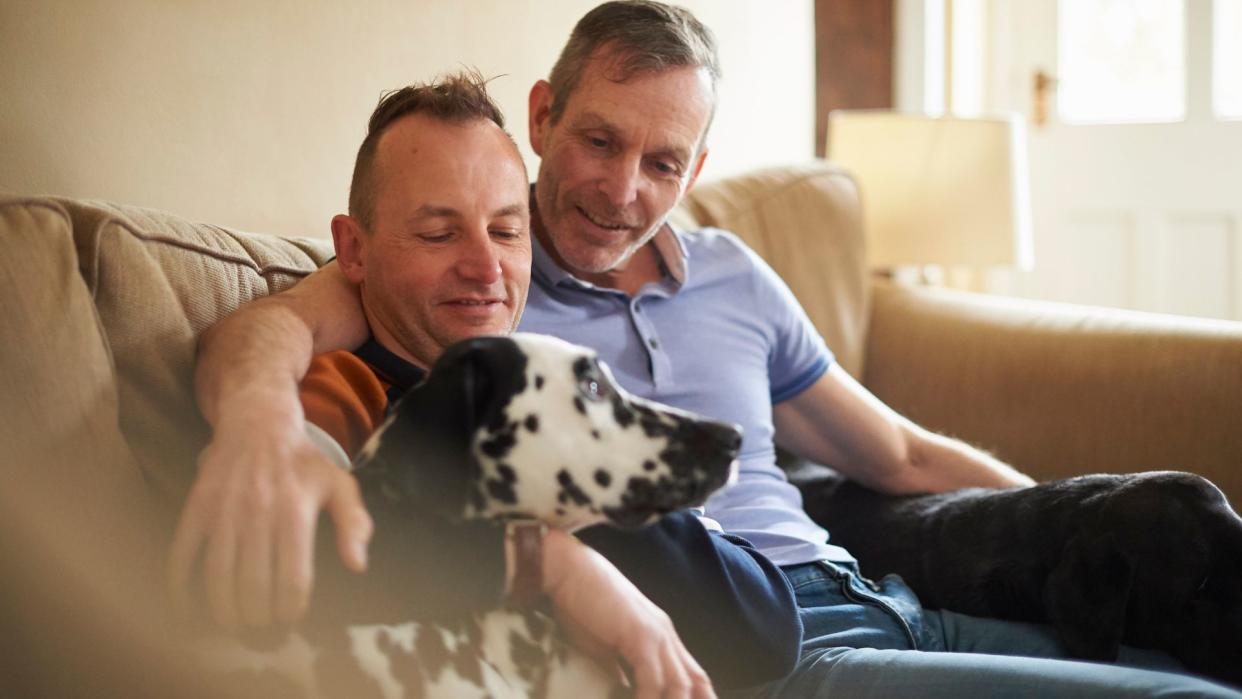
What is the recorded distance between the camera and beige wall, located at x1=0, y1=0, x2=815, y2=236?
1.25 meters

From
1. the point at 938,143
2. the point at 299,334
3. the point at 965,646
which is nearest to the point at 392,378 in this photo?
the point at 299,334

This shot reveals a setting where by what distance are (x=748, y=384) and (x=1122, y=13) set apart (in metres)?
3.19

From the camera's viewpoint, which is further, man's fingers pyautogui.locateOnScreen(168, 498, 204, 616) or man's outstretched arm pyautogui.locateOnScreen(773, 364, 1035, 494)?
man's outstretched arm pyautogui.locateOnScreen(773, 364, 1035, 494)

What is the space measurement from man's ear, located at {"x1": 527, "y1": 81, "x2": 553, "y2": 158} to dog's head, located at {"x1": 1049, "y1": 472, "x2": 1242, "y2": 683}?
83cm

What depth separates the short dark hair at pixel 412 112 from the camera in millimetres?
1054

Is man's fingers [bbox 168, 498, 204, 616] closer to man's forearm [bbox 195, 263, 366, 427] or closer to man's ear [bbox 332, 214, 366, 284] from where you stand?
man's forearm [bbox 195, 263, 366, 427]

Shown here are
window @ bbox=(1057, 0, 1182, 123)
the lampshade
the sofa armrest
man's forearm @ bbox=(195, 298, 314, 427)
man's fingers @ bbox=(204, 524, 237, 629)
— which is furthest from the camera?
window @ bbox=(1057, 0, 1182, 123)

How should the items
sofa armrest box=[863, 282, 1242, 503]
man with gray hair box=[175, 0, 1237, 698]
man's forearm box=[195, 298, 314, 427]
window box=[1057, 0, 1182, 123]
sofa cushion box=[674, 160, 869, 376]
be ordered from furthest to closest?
window box=[1057, 0, 1182, 123], sofa cushion box=[674, 160, 869, 376], sofa armrest box=[863, 282, 1242, 503], man with gray hair box=[175, 0, 1237, 698], man's forearm box=[195, 298, 314, 427]

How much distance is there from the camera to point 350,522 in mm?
813

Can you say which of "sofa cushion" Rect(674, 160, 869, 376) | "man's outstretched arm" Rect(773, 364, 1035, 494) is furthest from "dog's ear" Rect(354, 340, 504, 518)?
"sofa cushion" Rect(674, 160, 869, 376)

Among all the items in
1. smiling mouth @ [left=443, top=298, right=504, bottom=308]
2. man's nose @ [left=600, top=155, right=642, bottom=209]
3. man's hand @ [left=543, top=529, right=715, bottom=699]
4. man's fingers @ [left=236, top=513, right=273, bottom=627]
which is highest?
man's nose @ [left=600, top=155, right=642, bottom=209]

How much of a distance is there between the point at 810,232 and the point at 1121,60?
2.37 meters

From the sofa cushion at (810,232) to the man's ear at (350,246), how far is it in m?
1.07

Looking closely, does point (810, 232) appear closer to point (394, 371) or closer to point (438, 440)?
point (394, 371)
